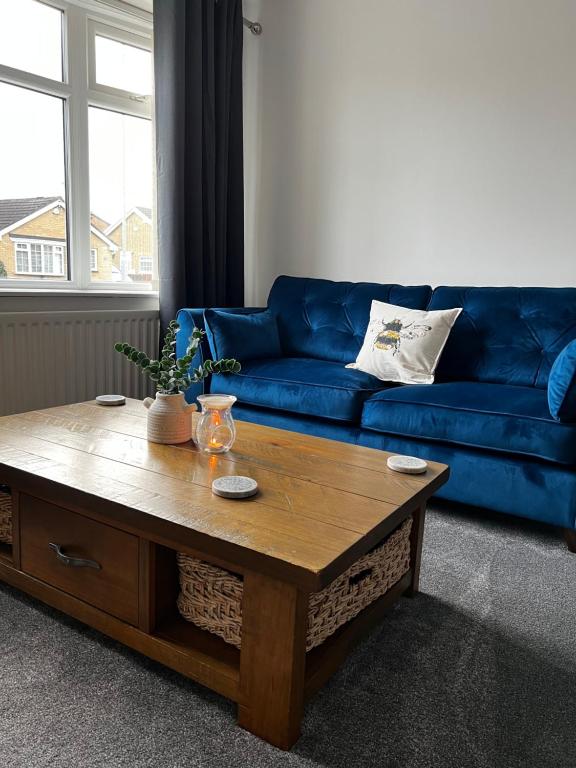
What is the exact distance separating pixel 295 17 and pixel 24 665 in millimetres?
3706

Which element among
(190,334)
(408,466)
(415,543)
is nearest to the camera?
(408,466)

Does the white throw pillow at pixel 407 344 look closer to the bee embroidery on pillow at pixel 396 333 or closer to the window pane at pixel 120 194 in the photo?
the bee embroidery on pillow at pixel 396 333

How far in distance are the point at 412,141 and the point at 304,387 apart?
1.68 metres

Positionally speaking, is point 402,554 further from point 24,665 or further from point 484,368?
point 484,368

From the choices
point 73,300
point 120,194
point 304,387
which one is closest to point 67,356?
point 73,300

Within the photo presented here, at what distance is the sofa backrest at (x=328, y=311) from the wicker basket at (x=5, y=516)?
6.02ft

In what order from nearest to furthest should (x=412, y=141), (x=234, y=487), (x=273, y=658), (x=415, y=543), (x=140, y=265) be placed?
1. (x=273, y=658)
2. (x=234, y=487)
3. (x=415, y=543)
4. (x=412, y=141)
5. (x=140, y=265)

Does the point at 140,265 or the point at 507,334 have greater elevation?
the point at 140,265

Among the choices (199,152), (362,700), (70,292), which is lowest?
(362,700)

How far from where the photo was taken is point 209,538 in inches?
44.9

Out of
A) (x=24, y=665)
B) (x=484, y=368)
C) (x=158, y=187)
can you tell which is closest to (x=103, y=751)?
(x=24, y=665)

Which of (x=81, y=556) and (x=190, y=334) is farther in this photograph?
(x=190, y=334)

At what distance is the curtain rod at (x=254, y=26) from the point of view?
12.1ft

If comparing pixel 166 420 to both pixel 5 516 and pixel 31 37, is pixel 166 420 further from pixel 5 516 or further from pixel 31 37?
pixel 31 37
